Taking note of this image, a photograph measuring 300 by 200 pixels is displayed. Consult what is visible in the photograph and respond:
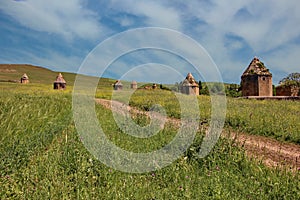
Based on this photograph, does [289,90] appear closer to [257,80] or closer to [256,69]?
[257,80]

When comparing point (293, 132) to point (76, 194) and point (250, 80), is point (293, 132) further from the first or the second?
point (250, 80)

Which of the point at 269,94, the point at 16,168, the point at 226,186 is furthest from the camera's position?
the point at 269,94

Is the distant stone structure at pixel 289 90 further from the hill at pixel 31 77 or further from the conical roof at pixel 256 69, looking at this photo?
the hill at pixel 31 77

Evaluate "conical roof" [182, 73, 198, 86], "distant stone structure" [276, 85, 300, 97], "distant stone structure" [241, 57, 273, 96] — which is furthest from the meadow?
"distant stone structure" [276, 85, 300, 97]

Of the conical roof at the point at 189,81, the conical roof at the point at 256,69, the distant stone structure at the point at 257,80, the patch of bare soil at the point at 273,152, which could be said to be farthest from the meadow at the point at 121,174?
the conical roof at the point at 256,69

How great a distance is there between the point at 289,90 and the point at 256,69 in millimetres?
7766

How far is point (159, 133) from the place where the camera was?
834 centimetres

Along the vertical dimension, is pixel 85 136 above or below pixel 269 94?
below

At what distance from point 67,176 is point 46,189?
26.9 inches

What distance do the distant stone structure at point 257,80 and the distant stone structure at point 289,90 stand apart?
188 inches

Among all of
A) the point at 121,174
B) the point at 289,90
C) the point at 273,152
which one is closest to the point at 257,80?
the point at 289,90

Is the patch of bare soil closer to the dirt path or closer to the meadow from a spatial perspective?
the dirt path

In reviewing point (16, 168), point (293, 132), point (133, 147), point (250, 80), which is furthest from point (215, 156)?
point (250, 80)

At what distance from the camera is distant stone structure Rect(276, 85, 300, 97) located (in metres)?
43.2
